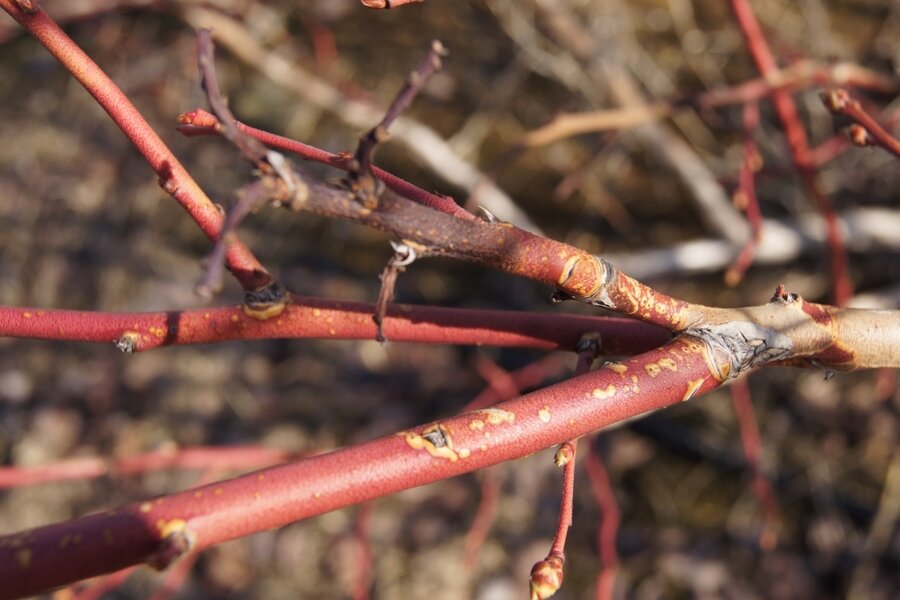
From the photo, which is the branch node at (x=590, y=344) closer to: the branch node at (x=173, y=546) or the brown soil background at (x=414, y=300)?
the branch node at (x=173, y=546)

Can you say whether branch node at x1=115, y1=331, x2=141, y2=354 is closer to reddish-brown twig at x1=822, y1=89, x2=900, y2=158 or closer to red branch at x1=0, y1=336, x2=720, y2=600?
red branch at x1=0, y1=336, x2=720, y2=600

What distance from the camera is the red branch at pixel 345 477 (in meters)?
0.48

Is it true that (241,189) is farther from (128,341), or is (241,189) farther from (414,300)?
(414,300)

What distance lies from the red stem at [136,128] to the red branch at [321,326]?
6cm

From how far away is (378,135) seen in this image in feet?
1.68

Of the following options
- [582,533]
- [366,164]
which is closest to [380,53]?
[582,533]

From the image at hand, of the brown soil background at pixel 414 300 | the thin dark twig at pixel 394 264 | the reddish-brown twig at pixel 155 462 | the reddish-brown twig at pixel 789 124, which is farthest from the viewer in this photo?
the brown soil background at pixel 414 300

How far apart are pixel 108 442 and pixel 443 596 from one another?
48.5 inches

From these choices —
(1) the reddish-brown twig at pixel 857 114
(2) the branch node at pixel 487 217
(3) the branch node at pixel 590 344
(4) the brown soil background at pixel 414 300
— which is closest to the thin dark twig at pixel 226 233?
(2) the branch node at pixel 487 217

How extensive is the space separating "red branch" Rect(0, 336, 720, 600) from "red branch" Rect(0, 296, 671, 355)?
14 centimetres

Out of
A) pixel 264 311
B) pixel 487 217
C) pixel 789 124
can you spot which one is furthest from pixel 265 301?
pixel 789 124

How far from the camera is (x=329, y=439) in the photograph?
2447 millimetres

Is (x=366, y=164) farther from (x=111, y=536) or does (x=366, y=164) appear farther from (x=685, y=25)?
(x=685, y=25)

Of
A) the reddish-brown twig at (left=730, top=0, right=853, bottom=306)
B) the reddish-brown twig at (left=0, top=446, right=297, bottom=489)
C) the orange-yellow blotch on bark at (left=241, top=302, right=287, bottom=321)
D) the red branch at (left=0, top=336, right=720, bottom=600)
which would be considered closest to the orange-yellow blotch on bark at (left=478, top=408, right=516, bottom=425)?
the red branch at (left=0, top=336, right=720, bottom=600)
